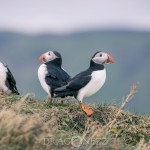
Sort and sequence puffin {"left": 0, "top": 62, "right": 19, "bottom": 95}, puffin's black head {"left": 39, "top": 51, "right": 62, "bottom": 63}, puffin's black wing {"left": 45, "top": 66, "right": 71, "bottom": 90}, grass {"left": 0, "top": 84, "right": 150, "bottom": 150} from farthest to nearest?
puffin {"left": 0, "top": 62, "right": 19, "bottom": 95}, puffin's black head {"left": 39, "top": 51, "right": 62, "bottom": 63}, puffin's black wing {"left": 45, "top": 66, "right": 71, "bottom": 90}, grass {"left": 0, "top": 84, "right": 150, "bottom": 150}

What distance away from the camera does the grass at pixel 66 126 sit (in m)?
7.67

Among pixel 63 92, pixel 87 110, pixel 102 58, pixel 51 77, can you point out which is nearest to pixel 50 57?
pixel 51 77

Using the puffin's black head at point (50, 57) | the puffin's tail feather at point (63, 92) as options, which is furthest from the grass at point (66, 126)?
the puffin's black head at point (50, 57)

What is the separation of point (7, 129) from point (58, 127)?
2816 millimetres

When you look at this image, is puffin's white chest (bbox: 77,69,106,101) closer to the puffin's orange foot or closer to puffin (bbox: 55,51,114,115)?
puffin (bbox: 55,51,114,115)

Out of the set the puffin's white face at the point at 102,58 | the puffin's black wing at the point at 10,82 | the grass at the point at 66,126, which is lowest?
the grass at the point at 66,126

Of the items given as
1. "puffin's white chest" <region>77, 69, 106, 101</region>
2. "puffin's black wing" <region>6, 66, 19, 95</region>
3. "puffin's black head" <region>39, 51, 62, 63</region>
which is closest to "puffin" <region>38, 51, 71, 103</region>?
"puffin's black head" <region>39, 51, 62, 63</region>

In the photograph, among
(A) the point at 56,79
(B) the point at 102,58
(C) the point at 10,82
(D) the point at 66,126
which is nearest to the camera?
(D) the point at 66,126

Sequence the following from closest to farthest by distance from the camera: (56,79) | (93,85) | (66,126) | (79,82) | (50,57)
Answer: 1. (66,126)
2. (79,82)
3. (93,85)
4. (56,79)
5. (50,57)

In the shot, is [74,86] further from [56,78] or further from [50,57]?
[50,57]

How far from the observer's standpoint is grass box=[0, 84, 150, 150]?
7668 millimetres

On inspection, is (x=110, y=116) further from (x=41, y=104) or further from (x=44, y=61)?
(x=44, y=61)

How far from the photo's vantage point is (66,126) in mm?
10742

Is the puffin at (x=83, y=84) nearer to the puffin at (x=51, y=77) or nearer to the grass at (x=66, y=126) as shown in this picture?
the grass at (x=66, y=126)
